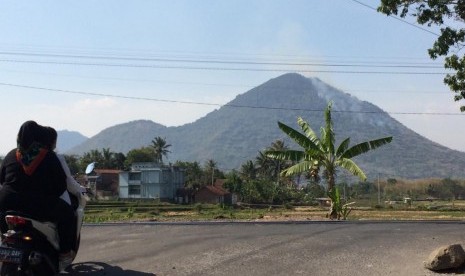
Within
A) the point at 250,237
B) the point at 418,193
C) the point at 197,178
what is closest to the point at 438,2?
the point at 250,237

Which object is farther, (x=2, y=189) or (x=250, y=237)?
(x=250, y=237)

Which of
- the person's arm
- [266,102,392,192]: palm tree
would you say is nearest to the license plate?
the person's arm

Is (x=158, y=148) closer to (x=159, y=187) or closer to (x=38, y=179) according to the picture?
(x=159, y=187)

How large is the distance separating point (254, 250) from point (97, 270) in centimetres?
244

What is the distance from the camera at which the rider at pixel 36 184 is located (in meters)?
5.45

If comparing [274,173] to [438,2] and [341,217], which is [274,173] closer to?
[341,217]

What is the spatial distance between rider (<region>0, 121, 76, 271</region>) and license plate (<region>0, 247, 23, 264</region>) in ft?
1.42

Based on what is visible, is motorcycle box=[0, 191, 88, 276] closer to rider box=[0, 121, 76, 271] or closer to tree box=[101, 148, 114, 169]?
rider box=[0, 121, 76, 271]

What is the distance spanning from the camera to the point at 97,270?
6.80 metres

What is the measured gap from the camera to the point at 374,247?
341 inches

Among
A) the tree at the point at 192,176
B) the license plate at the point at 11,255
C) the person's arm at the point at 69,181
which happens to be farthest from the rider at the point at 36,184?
the tree at the point at 192,176

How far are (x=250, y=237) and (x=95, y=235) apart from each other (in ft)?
9.57

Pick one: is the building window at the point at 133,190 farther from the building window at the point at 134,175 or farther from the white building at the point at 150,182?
the building window at the point at 134,175

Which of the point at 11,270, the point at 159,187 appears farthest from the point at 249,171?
the point at 11,270
